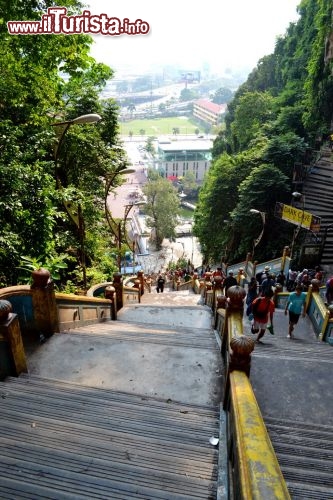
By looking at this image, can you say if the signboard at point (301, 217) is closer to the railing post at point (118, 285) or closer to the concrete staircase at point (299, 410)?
the concrete staircase at point (299, 410)

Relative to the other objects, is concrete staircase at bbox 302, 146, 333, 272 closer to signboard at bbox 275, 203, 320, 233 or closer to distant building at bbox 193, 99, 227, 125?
signboard at bbox 275, 203, 320, 233

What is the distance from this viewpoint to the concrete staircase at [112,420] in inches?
112

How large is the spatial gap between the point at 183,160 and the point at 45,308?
294ft

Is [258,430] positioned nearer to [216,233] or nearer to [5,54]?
[5,54]

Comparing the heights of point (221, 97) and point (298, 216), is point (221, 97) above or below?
below

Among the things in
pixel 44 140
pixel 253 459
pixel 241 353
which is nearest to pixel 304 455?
pixel 241 353

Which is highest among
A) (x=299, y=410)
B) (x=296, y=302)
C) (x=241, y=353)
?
(x=241, y=353)

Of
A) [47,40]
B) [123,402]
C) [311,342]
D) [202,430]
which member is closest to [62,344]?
[123,402]

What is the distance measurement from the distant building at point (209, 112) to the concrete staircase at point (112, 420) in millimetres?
163333

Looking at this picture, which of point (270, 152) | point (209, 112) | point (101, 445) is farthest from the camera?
point (209, 112)

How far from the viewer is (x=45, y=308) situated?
6.01m

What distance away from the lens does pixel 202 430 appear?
368cm

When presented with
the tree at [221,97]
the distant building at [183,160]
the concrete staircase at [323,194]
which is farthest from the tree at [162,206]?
the tree at [221,97]

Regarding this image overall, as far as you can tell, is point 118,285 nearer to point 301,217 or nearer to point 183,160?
point 301,217
